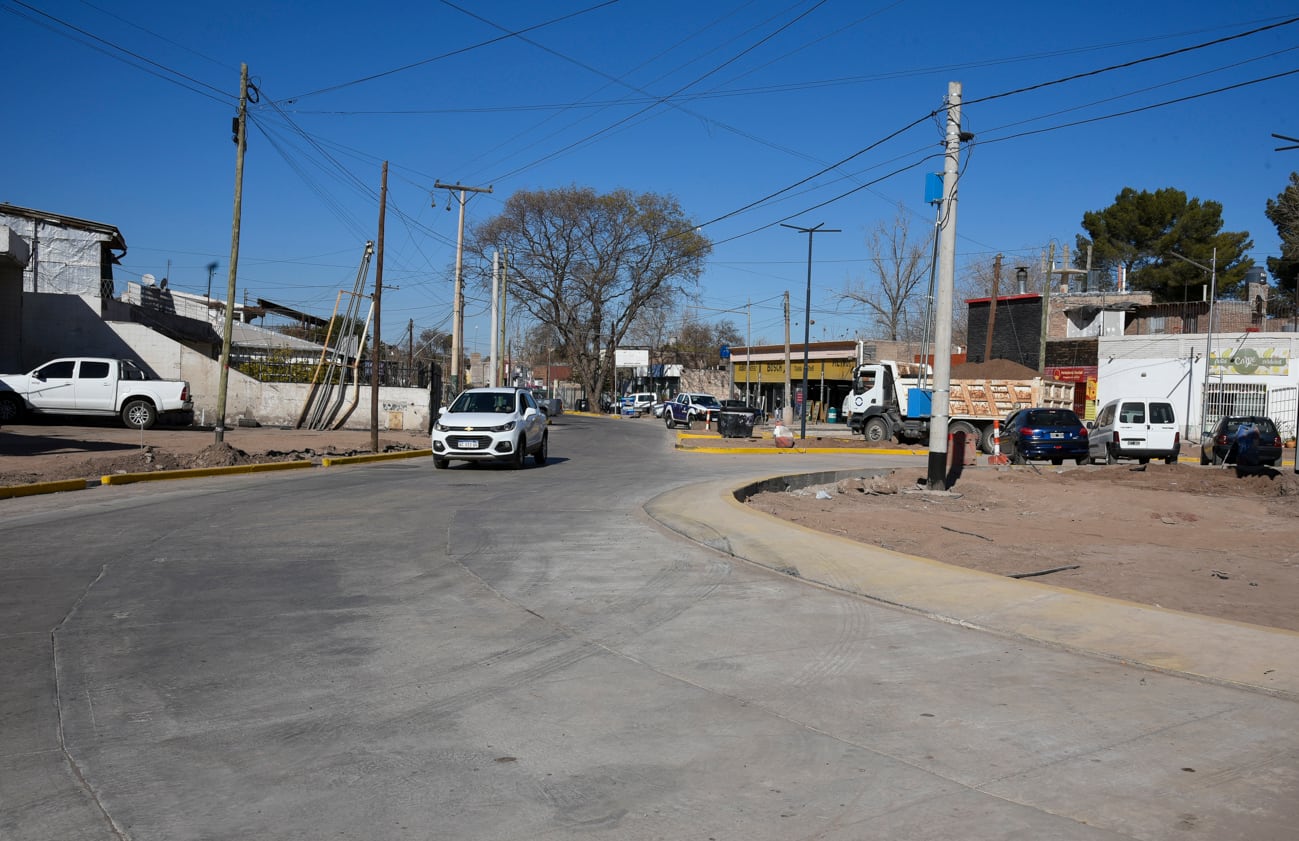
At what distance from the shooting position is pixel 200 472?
59.7ft

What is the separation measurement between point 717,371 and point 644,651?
7847 centimetres

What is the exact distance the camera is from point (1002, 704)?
5402 mm

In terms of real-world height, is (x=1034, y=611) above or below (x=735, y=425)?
below

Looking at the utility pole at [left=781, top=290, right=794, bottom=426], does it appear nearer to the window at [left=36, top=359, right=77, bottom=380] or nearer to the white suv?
the white suv

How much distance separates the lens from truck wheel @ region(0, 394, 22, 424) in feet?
86.0

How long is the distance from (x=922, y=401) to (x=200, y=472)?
80.0ft

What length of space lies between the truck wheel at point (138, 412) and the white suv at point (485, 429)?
10.4 m

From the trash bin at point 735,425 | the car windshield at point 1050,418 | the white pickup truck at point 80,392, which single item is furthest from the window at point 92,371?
the car windshield at point 1050,418

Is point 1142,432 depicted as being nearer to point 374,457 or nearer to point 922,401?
point 922,401

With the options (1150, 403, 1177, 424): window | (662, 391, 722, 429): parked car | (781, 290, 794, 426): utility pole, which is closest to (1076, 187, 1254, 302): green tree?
(781, 290, 794, 426): utility pole

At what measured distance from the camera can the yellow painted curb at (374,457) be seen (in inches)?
863

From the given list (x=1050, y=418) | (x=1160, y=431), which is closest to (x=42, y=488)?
(x=1050, y=418)

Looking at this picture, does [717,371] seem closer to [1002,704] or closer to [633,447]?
[633,447]

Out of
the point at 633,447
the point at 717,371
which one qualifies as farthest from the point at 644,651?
the point at 717,371
